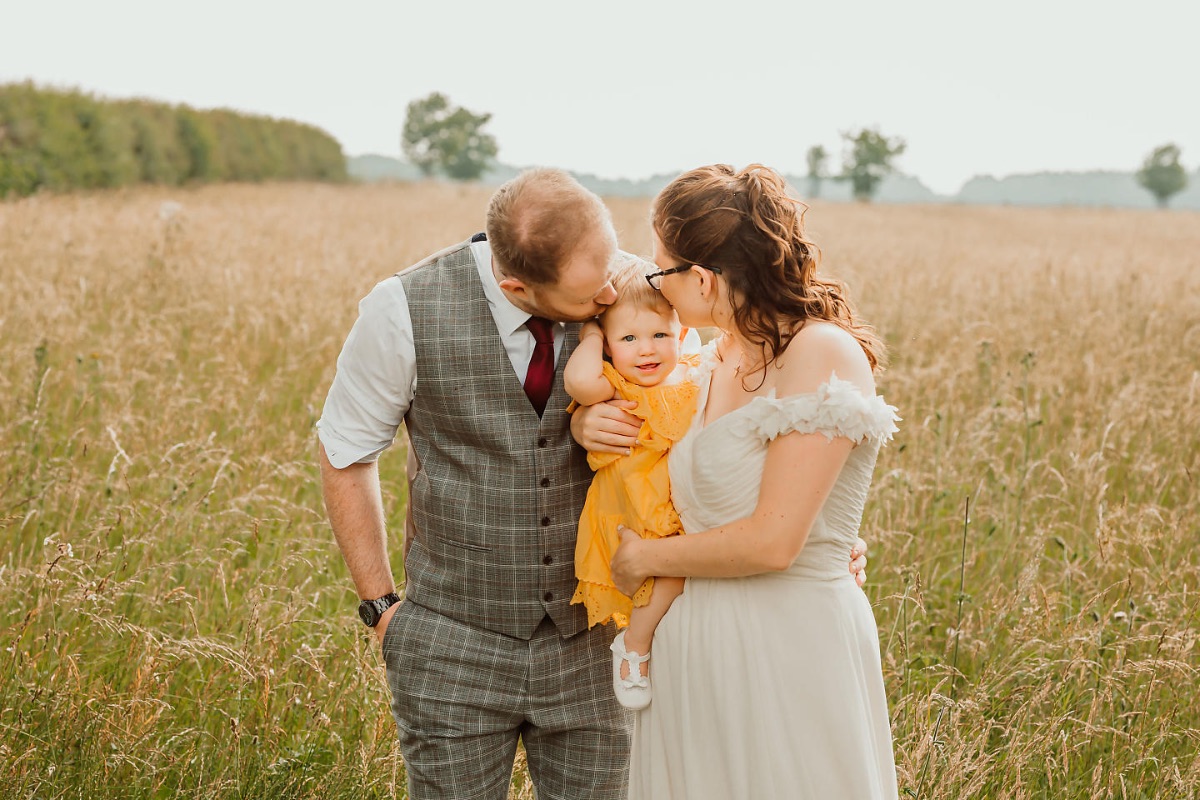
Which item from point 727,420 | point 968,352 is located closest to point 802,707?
point 727,420

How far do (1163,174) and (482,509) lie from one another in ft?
358

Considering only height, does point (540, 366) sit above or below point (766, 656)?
above

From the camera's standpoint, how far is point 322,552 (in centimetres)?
380

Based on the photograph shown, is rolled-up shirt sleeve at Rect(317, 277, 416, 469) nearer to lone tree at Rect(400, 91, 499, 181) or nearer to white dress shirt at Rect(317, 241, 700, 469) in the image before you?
white dress shirt at Rect(317, 241, 700, 469)

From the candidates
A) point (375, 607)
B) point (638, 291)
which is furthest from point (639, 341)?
point (375, 607)

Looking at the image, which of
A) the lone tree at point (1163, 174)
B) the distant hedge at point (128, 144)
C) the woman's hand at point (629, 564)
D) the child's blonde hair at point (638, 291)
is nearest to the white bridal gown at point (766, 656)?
the woman's hand at point (629, 564)

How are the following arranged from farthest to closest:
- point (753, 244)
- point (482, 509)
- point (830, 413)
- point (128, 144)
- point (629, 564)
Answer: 1. point (128, 144)
2. point (482, 509)
3. point (629, 564)
4. point (753, 244)
5. point (830, 413)

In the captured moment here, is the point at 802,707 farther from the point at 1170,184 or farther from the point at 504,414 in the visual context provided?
the point at 1170,184

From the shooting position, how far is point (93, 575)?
315cm

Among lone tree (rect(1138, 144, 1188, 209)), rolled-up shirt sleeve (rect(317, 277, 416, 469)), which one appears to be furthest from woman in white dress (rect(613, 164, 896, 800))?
lone tree (rect(1138, 144, 1188, 209))

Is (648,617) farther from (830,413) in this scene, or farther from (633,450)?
(830,413)

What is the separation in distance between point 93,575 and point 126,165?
1002 inches

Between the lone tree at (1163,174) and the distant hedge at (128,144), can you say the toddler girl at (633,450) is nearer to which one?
the distant hedge at (128,144)

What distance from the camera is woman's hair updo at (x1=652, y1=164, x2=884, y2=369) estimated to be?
1954mm
